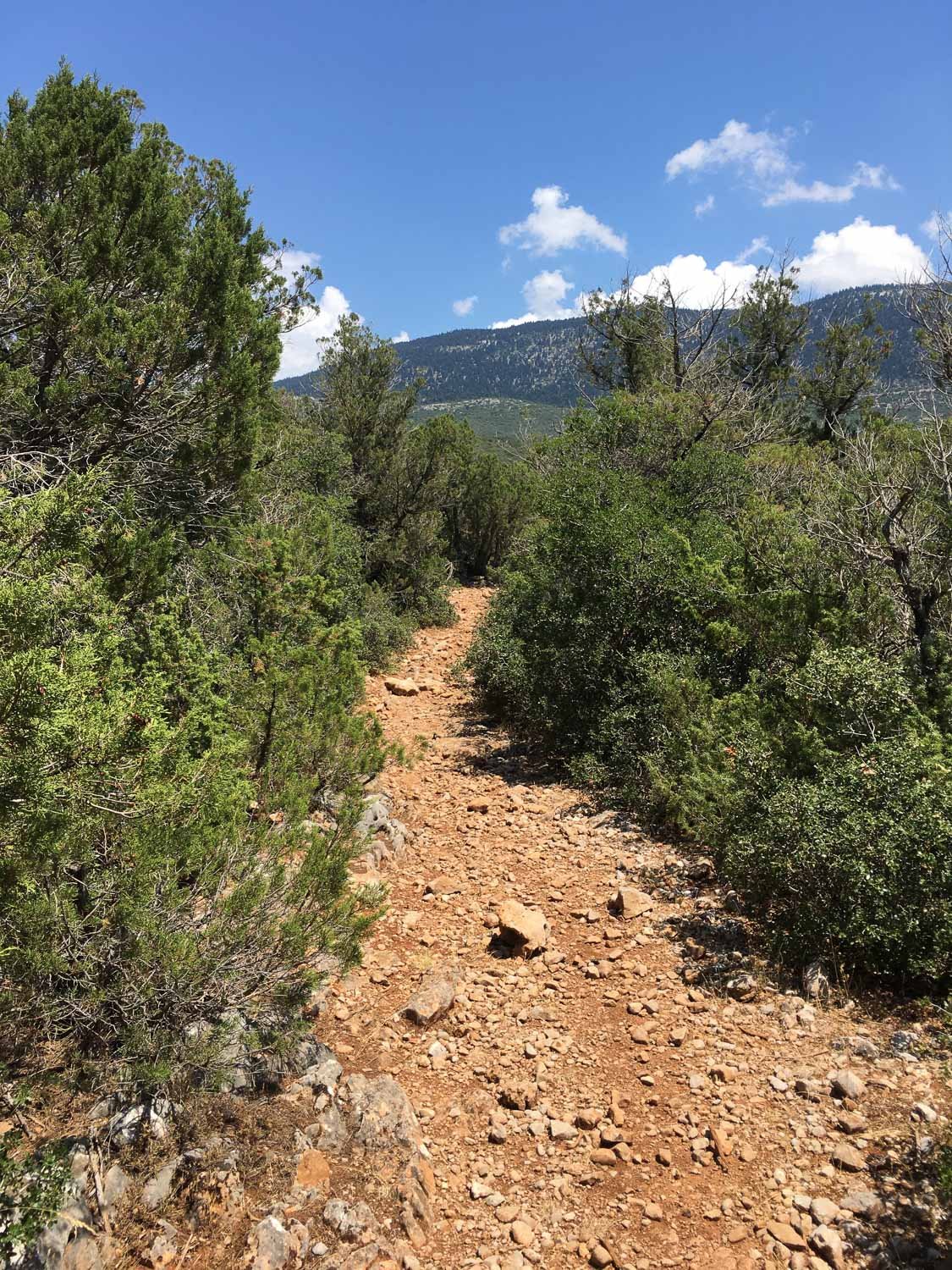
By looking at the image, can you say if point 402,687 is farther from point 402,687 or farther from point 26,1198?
point 26,1198

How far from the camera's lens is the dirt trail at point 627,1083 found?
2900 mm

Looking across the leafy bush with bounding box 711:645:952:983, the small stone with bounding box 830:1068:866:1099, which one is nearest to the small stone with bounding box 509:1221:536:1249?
the small stone with bounding box 830:1068:866:1099

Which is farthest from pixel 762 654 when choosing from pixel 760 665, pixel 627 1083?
pixel 627 1083

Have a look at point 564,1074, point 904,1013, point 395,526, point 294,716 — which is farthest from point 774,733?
point 395,526

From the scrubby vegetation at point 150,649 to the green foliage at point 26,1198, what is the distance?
513 millimetres

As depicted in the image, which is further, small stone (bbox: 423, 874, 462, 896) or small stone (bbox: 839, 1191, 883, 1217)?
small stone (bbox: 423, 874, 462, 896)

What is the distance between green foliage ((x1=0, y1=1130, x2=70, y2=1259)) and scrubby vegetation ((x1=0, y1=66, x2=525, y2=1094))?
51cm

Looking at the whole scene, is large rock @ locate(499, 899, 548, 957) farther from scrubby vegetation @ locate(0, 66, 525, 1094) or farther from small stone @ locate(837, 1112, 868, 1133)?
small stone @ locate(837, 1112, 868, 1133)

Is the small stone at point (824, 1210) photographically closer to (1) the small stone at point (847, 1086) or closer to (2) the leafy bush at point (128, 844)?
(1) the small stone at point (847, 1086)

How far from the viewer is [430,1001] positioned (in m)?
4.40

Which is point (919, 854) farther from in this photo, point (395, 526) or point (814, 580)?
point (395, 526)

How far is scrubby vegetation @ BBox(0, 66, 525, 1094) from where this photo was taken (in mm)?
2316

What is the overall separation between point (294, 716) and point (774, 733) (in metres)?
3.73

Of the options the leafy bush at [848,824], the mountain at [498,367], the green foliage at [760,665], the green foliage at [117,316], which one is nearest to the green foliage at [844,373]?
the green foliage at [760,665]
